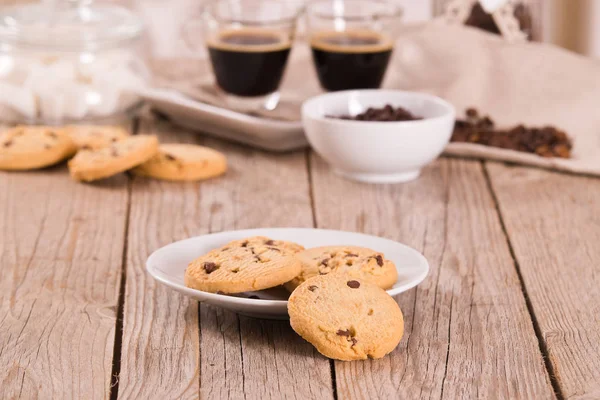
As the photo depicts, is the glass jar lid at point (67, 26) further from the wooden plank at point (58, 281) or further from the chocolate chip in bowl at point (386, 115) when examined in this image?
the chocolate chip in bowl at point (386, 115)

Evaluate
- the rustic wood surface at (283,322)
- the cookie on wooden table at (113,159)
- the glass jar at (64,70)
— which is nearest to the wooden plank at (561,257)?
the rustic wood surface at (283,322)

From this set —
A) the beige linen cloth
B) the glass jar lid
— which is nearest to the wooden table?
the beige linen cloth

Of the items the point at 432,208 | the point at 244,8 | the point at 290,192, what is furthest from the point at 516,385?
the point at 244,8

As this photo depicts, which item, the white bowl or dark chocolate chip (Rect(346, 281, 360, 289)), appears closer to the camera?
dark chocolate chip (Rect(346, 281, 360, 289))

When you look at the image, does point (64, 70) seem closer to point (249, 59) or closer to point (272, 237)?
point (249, 59)

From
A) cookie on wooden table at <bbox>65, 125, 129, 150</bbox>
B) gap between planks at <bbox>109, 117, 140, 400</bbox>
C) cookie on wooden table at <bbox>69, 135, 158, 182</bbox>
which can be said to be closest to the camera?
gap between planks at <bbox>109, 117, 140, 400</bbox>

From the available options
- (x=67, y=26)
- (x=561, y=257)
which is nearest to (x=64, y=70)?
(x=67, y=26)

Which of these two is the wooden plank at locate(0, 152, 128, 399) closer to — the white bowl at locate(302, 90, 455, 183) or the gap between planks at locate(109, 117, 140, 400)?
the gap between planks at locate(109, 117, 140, 400)
